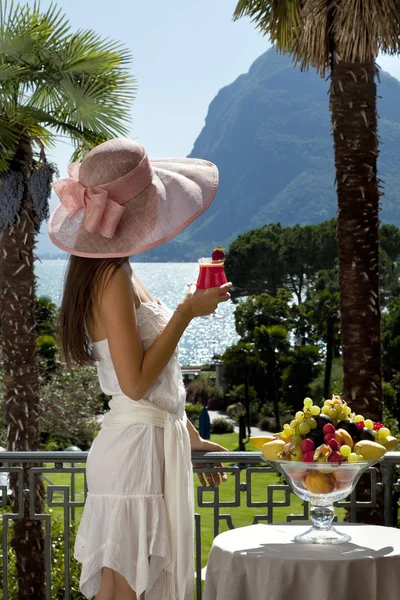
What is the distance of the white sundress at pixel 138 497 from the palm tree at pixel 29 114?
7169mm

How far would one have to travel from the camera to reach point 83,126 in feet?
32.8

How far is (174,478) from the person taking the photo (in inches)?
92.2

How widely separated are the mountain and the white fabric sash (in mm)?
130879

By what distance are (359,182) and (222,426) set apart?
37.3 metres

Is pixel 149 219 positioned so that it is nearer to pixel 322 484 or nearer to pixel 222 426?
pixel 322 484

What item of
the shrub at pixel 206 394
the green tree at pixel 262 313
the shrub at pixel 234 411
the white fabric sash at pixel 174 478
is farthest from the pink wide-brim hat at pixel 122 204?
the shrub at pixel 206 394

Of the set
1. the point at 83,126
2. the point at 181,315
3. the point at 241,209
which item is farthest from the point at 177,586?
the point at 241,209

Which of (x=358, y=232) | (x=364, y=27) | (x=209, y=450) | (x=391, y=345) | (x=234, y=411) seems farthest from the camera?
(x=234, y=411)

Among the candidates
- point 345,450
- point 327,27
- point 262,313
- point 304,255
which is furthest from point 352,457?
point 304,255

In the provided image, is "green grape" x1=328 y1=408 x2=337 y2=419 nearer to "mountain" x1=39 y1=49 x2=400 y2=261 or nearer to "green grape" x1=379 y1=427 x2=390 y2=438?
"green grape" x1=379 y1=427 x2=390 y2=438

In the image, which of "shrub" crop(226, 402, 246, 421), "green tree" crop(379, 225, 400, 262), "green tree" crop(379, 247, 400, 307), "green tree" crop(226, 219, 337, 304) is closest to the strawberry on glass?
"shrub" crop(226, 402, 246, 421)

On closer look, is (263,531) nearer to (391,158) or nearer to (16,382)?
(16,382)

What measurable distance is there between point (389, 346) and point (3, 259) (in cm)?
3013

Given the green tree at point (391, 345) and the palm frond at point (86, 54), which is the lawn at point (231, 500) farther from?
the palm frond at point (86, 54)
